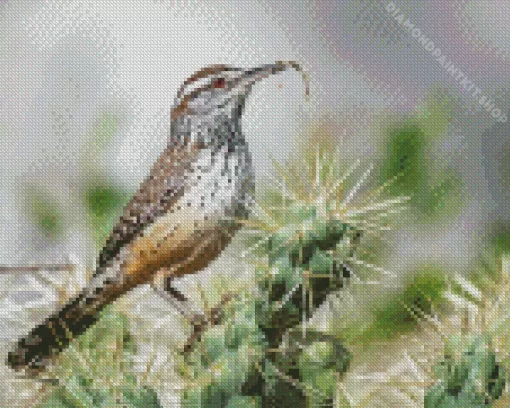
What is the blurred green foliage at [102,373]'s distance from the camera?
1.22 m

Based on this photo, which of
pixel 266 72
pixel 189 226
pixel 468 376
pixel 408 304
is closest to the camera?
pixel 468 376

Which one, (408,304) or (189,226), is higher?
(189,226)

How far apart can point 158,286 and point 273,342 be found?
328 millimetres

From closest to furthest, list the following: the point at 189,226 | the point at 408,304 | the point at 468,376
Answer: the point at 468,376 → the point at 189,226 → the point at 408,304

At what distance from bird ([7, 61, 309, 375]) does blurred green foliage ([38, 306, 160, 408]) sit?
0.03m

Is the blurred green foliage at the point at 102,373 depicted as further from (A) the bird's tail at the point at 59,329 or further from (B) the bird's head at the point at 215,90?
(B) the bird's head at the point at 215,90

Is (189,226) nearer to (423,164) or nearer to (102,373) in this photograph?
(102,373)

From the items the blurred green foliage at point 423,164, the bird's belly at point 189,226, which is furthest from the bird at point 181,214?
the blurred green foliage at point 423,164

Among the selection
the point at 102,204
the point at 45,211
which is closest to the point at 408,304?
the point at 102,204

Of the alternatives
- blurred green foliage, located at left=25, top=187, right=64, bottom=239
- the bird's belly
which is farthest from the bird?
blurred green foliage, located at left=25, top=187, right=64, bottom=239

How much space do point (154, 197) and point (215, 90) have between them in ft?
0.72

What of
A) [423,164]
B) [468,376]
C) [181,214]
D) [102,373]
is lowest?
[468,376]

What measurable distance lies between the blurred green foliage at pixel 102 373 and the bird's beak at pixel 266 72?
1.58ft

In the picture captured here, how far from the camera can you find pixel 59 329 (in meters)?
1.47
